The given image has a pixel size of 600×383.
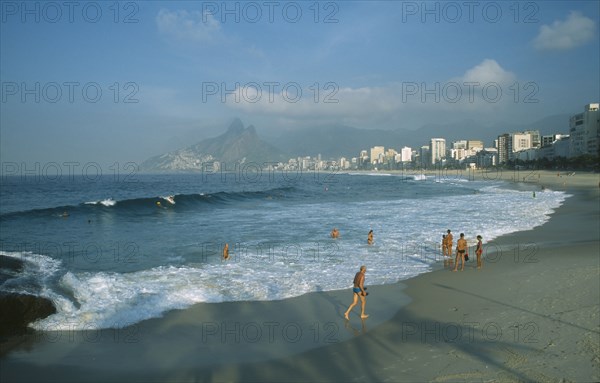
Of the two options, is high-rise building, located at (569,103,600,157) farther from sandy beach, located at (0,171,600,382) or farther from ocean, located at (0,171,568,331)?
sandy beach, located at (0,171,600,382)

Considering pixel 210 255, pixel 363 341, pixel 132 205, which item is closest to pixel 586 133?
pixel 132 205

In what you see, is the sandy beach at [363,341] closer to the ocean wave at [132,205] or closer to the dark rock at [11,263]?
the dark rock at [11,263]

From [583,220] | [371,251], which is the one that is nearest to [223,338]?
[371,251]

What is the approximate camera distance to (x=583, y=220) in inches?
955

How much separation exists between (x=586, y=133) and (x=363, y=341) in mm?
151951

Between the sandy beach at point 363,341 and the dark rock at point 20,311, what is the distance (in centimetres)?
77

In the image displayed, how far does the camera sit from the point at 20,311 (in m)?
9.69

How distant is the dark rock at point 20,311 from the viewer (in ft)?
29.4

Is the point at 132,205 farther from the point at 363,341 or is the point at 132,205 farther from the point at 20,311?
the point at 363,341

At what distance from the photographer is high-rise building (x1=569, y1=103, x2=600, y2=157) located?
409ft

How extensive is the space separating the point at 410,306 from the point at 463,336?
227cm

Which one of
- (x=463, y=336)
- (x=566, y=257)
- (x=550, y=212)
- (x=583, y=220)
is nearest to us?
(x=463, y=336)

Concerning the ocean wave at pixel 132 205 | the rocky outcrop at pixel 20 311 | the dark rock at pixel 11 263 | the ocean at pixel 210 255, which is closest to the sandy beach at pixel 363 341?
the rocky outcrop at pixel 20 311

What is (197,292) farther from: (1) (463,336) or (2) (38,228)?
(2) (38,228)
